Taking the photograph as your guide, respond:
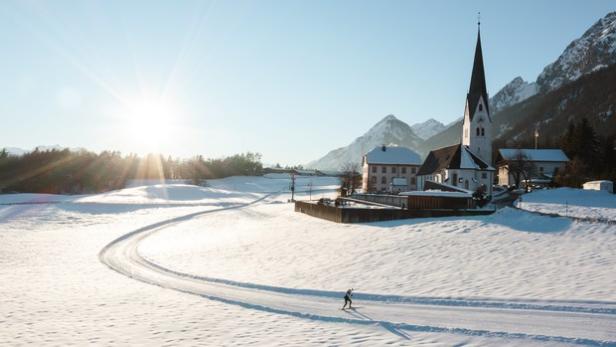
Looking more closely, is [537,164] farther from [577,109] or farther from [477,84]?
[577,109]

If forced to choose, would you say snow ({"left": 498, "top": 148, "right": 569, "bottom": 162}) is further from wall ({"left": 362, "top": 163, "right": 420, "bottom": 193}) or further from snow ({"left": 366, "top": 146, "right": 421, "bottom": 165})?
wall ({"left": 362, "top": 163, "right": 420, "bottom": 193})

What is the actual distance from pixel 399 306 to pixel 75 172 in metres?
105

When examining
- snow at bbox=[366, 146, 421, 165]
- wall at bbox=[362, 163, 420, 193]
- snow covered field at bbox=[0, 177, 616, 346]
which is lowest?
snow covered field at bbox=[0, 177, 616, 346]

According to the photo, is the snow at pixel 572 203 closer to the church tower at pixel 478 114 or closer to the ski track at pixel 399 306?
the church tower at pixel 478 114

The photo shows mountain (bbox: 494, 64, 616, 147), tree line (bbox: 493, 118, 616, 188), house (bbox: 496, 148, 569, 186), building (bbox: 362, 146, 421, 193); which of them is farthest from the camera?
mountain (bbox: 494, 64, 616, 147)

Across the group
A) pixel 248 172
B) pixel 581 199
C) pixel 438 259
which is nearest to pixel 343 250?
pixel 438 259

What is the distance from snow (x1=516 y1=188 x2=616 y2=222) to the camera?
37.0m

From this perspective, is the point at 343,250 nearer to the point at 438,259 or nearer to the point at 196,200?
the point at 438,259

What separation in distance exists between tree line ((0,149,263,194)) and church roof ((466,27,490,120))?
75492 mm

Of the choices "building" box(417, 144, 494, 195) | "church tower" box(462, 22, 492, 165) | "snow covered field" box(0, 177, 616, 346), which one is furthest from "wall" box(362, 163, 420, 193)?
"snow covered field" box(0, 177, 616, 346)

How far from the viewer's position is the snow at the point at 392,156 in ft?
264

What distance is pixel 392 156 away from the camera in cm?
8175

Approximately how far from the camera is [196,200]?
84188 millimetres

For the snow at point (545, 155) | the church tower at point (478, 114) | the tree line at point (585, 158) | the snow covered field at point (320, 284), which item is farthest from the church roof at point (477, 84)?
the snow covered field at point (320, 284)
